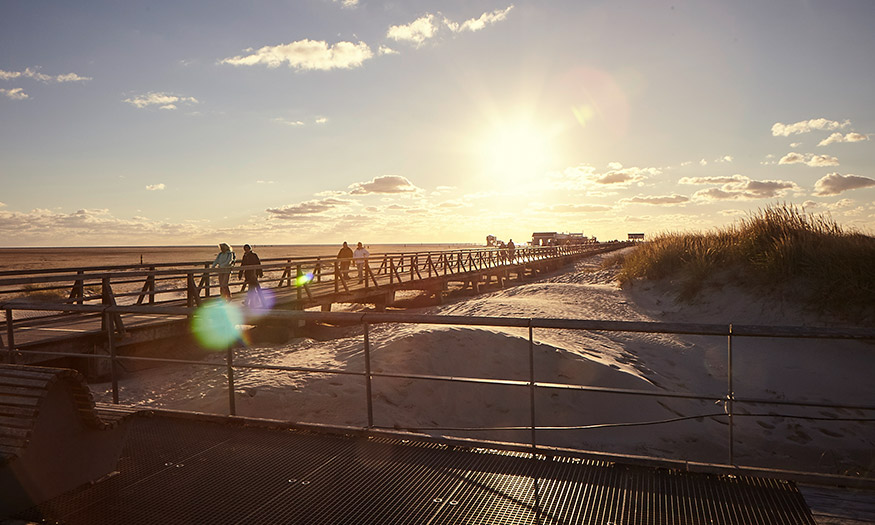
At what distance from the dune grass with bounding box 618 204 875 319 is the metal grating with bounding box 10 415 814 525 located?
11503mm

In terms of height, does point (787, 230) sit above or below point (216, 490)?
above

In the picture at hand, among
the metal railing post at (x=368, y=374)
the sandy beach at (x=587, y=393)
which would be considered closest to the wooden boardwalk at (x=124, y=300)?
the sandy beach at (x=587, y=393)

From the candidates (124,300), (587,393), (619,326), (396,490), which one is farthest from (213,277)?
(619,326)

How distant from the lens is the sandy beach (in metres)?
8.37

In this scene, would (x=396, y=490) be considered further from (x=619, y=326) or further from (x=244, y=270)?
(x=244, y=270)

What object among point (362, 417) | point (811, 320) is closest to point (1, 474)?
point (362, 417)

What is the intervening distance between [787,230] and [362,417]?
43.8ft

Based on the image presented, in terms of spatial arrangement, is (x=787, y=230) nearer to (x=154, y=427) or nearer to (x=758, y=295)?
(x=758, y=295)

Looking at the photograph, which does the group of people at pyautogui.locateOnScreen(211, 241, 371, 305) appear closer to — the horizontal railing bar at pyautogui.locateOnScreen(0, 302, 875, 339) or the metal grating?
the horizontal railing bar at pyautogui.locateOnScreen(0, 302, 875, 339)

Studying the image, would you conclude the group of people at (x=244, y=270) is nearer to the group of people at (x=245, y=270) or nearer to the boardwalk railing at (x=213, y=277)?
the group of people at (x=245, y=270)

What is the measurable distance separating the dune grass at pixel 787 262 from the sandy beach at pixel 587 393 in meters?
0.68

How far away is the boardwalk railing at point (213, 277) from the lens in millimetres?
12367

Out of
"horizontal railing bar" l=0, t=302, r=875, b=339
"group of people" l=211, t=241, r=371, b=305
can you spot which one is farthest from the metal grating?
"group of people" l=211, t=241, r=371, b=305

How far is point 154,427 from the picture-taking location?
499 cm
